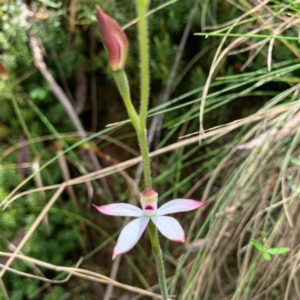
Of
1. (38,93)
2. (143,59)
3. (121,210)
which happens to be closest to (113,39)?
(143,59)

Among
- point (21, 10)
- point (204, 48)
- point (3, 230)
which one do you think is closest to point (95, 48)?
point (21, 10)

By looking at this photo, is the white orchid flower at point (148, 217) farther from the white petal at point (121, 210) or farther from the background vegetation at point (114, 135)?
the background vegetation at point (114, 135)

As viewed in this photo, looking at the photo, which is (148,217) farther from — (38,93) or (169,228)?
(38,93)

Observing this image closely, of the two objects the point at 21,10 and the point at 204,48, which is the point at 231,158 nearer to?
the point at 204,48

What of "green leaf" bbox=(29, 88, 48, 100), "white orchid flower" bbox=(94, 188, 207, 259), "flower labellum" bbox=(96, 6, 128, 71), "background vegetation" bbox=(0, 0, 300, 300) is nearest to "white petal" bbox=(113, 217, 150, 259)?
"white orchid flower" bbox=(94, 188, 207, 259)

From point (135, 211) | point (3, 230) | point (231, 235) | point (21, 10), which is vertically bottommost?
point (231, 235)

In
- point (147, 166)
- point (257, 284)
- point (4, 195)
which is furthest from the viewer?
point (4, 195)

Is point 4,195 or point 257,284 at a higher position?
point 4,195

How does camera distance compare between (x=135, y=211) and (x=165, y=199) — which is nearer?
(x=135, y=211)
